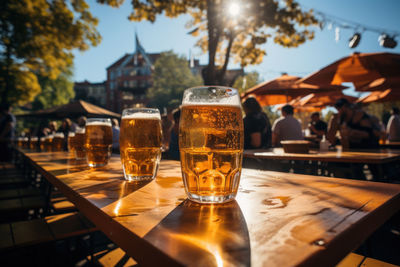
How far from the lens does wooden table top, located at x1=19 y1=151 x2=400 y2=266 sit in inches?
12.5

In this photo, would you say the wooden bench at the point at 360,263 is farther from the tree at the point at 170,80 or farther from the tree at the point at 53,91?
the tree at the point at 53,91

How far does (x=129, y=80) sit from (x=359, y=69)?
40.7m

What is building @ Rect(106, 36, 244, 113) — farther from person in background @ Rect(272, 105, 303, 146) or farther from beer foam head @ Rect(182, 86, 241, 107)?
beer foam head @ Rect(182, 86, 241, 107)

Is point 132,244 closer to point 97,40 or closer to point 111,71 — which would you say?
point 97,40

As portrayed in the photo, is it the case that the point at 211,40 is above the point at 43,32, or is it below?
below

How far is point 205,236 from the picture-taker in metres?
0.37

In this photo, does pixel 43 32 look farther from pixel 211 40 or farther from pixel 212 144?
pixel 212 144

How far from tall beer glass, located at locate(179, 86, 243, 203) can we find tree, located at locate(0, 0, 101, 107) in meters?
8.77

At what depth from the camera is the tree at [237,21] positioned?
7.44 m

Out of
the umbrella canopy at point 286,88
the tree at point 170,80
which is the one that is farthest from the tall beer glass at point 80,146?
the tree at point 170,80

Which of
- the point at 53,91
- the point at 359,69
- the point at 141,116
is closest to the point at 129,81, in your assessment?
the point at 53,91

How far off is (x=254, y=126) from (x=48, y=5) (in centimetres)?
956

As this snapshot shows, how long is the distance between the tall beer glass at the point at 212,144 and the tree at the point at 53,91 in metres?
32.1

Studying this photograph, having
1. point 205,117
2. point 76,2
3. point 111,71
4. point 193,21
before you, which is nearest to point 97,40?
point 76,2
